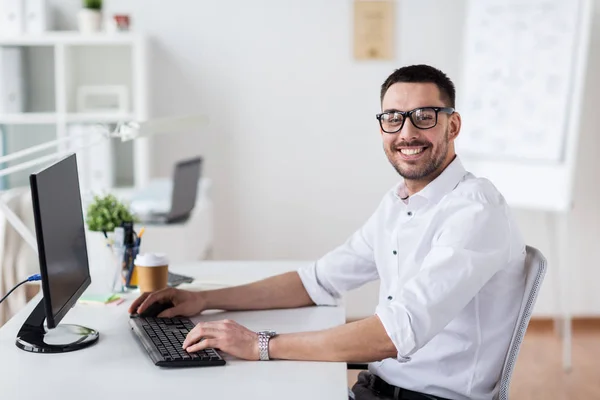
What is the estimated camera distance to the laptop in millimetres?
3529

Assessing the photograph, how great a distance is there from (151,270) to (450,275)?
2.81ft

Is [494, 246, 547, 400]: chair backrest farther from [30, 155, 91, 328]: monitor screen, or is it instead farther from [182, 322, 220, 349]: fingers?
[30, 155, 91, 328]: monitor screen

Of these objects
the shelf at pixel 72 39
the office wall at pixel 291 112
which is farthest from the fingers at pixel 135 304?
the office wall at pixel 291 112

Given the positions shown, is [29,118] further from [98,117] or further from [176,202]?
[176,202]

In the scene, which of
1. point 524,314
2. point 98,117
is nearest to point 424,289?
point 524,314

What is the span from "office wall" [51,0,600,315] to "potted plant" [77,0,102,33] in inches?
10.9

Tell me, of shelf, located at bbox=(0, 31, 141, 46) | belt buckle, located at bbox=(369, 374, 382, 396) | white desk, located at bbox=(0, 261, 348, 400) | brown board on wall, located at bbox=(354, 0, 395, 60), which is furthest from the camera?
brown board on wall, located at bbox=(354, 0, 395, 60)

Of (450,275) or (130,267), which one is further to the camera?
(130,267)

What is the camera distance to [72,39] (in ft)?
13.7

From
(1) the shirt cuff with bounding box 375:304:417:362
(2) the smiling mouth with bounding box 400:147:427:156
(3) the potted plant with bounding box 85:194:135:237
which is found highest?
(2) the smiling mouth with bounding box 400:147:427:156

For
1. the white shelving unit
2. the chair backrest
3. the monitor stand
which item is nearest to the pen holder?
the monitor stand

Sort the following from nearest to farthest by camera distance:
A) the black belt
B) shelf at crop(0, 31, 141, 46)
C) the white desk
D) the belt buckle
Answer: the white desk, the black belt, the belt buckle, shelf at crop(0, 31, 141, 46)

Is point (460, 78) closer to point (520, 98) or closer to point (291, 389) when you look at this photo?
point (520, 98)

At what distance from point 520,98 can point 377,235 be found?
7.20 feet
